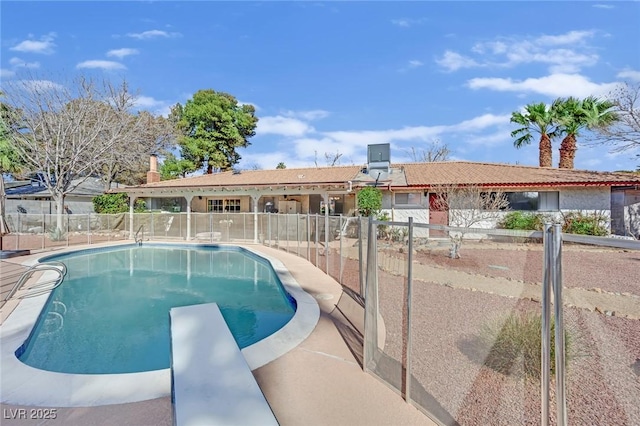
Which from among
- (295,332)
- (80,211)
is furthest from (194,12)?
(80,211)

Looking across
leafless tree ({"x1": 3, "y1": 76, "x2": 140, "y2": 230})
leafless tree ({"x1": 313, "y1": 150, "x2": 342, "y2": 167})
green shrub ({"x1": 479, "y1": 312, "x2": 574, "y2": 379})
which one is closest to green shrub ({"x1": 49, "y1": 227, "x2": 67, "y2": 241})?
leafless tree ({"x1": 3, "y1": 76, "x2": 140, "y2": 230})

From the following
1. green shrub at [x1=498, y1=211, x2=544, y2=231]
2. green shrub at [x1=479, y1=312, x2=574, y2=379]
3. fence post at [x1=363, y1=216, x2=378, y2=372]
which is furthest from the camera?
green shrub at [x1=498, y1=211, x2=544, y2=231]

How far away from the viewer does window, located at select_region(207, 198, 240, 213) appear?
22.5 meters

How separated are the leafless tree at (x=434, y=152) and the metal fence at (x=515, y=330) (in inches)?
1364

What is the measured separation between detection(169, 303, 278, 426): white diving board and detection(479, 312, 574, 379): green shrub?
6.92 feet

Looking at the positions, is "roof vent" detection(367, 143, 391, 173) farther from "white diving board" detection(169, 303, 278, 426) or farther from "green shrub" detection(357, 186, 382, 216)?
"white diving board" detection(169, 303, 278, 426)

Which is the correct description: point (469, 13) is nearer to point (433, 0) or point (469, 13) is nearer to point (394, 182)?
point (433, 0)

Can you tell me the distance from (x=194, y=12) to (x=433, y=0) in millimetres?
9317

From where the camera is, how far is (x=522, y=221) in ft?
50.4

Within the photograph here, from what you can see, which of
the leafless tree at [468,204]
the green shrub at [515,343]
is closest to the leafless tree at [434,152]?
the leafless tree at [468,204]

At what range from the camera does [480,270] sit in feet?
13.5

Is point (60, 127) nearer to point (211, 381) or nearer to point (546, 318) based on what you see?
point (211, 381)

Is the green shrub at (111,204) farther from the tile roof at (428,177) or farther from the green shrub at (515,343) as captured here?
the green shrub at (515,343)

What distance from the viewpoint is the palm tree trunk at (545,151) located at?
2030cm
